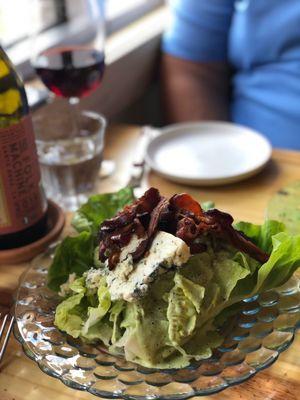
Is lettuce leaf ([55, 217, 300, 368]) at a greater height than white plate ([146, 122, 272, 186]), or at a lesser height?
greater

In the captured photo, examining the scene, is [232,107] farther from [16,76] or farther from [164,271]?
[164,271]

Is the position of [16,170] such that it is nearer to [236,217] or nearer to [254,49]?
[236,217]

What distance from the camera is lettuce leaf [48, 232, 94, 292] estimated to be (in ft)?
2.32

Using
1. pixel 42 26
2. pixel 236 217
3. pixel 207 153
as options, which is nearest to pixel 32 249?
pixel 236 217

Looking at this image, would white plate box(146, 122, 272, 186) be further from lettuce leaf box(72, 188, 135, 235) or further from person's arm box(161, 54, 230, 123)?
person's arm box(161, 54, 230, 123)

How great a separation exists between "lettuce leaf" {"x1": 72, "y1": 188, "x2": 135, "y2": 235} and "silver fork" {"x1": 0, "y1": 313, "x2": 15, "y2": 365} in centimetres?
15

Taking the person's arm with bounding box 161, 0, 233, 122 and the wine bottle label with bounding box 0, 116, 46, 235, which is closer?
the wine bottle label with bounding box 0, 116, 46, 235

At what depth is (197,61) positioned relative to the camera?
1.62m

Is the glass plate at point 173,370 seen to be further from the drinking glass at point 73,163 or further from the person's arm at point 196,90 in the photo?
the person's arm at point 196,90

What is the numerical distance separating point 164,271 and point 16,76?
0.38 metres

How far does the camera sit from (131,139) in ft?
3.94

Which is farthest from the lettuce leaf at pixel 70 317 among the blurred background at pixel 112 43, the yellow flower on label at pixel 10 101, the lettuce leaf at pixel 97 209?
the blurred background at pixel 112 43

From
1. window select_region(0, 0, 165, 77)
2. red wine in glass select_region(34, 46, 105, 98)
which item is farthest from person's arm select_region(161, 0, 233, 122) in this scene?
red wine in glass select_region(34, 46, 105, 98)

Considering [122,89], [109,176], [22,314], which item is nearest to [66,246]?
[22,314]
